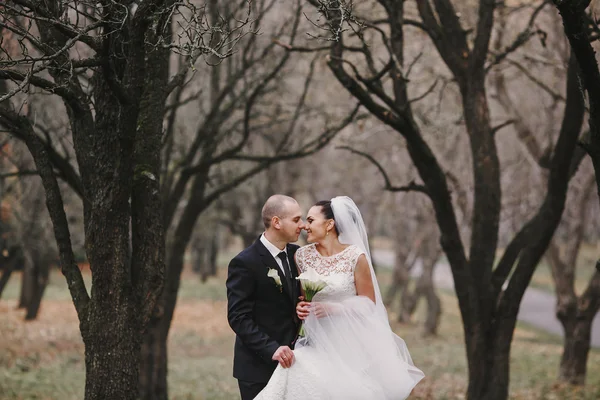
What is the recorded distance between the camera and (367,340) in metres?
5.37

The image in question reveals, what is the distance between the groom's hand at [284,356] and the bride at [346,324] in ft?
0.36

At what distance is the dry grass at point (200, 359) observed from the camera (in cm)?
1251

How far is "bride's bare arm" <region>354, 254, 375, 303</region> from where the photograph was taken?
535cm

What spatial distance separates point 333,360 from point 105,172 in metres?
2.20

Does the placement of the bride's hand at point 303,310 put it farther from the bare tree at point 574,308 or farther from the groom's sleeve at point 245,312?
the bare tree at point 574,308

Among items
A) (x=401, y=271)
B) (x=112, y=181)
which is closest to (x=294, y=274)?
(x=112, y=181)

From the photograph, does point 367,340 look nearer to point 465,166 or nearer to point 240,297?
point 240,297

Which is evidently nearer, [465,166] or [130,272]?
Result: [130,272]

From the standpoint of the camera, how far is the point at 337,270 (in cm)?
539

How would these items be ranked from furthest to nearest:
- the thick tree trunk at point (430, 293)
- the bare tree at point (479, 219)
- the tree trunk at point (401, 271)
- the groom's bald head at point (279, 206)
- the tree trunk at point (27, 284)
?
1. the tree trunk at point (401, 271)
2. the thick tree trunk at point (430, 293)
3. the tree trunk at point (27, 284)
4. the bare tree at point (479, 219)
5. the groom's bald head at point (279, 206)

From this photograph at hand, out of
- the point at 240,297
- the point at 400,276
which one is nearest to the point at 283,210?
the point at 240,297

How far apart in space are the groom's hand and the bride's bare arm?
75cm

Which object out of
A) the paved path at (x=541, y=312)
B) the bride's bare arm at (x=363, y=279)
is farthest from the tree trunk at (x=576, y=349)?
the bride's bare arm at (x=363, y=279)

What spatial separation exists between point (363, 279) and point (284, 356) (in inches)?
33.8
